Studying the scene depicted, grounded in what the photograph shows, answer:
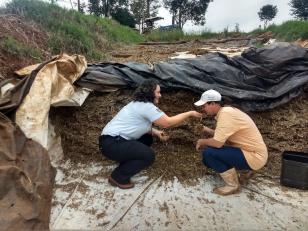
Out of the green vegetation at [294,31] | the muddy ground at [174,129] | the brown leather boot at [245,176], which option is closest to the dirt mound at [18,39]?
the muddy ground at [174,129]

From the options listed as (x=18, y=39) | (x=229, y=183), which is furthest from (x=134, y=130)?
(x=18, y=39)

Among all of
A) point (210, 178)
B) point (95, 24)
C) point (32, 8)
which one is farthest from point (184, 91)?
point (95, 24)

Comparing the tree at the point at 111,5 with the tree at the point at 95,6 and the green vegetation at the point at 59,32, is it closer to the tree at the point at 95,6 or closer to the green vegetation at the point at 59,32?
the tree at the point at 95,6

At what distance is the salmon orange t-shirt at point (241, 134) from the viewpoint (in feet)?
10.2

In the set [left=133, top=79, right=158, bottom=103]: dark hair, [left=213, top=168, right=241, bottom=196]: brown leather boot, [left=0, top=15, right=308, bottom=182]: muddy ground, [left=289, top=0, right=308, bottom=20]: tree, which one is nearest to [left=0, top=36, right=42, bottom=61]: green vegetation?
[left=0, top=15, right=308, bottom=182]: muddy ground

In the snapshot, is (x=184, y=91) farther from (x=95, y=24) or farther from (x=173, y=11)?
(x=173, y=11)

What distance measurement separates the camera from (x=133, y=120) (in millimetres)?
3307

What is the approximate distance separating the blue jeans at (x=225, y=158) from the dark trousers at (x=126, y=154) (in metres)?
0.50

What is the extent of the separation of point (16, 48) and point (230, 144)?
2.90 meters

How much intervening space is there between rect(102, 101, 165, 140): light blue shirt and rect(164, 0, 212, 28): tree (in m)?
23.0

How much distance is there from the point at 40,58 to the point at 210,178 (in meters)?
2.79

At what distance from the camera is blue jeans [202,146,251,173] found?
10.6 feet

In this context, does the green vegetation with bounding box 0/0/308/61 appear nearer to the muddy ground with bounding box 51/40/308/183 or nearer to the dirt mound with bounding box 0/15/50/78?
the dirt mound with bounding box 0/15/50/78

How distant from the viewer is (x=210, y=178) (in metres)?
3.60
